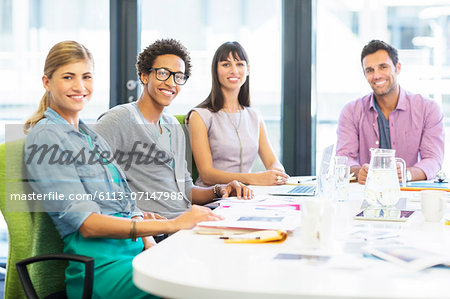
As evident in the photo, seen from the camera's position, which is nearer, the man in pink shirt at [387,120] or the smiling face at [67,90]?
the smiling face at [67,90]

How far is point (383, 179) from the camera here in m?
1.60

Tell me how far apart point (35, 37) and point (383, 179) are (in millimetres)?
2809

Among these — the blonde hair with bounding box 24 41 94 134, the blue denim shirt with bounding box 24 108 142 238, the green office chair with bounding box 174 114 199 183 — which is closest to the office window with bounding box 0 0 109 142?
the green office chair with bounding box 174 114 199 183

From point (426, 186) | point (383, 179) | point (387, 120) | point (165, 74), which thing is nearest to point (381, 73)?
point (387, 120)

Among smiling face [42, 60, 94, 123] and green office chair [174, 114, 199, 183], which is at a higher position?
smiling face [42, 60, 94, 123]

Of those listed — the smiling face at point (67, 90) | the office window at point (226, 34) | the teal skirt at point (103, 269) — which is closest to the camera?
the teal skirt at point (103, 269)

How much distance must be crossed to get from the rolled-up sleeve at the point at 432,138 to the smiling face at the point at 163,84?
139cm

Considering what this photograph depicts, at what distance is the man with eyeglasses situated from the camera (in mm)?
2225

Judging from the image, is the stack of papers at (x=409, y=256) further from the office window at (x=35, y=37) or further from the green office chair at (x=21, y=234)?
the office window at (x=35, y=37)

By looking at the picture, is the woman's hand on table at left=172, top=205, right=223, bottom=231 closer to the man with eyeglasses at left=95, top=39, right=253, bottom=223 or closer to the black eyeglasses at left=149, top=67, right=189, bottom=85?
the man with eyeglasses at left=95, top=39, right=253, bottom=223

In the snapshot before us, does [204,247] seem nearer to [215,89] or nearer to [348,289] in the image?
[348,289]

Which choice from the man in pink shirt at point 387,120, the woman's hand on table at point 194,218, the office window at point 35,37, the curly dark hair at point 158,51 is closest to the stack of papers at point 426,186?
the man in pink shirt at point 387,120

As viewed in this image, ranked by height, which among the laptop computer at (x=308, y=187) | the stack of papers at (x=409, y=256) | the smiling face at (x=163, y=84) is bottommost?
the stack of papers at (x=409, y=256)

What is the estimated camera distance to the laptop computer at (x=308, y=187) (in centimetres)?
186
